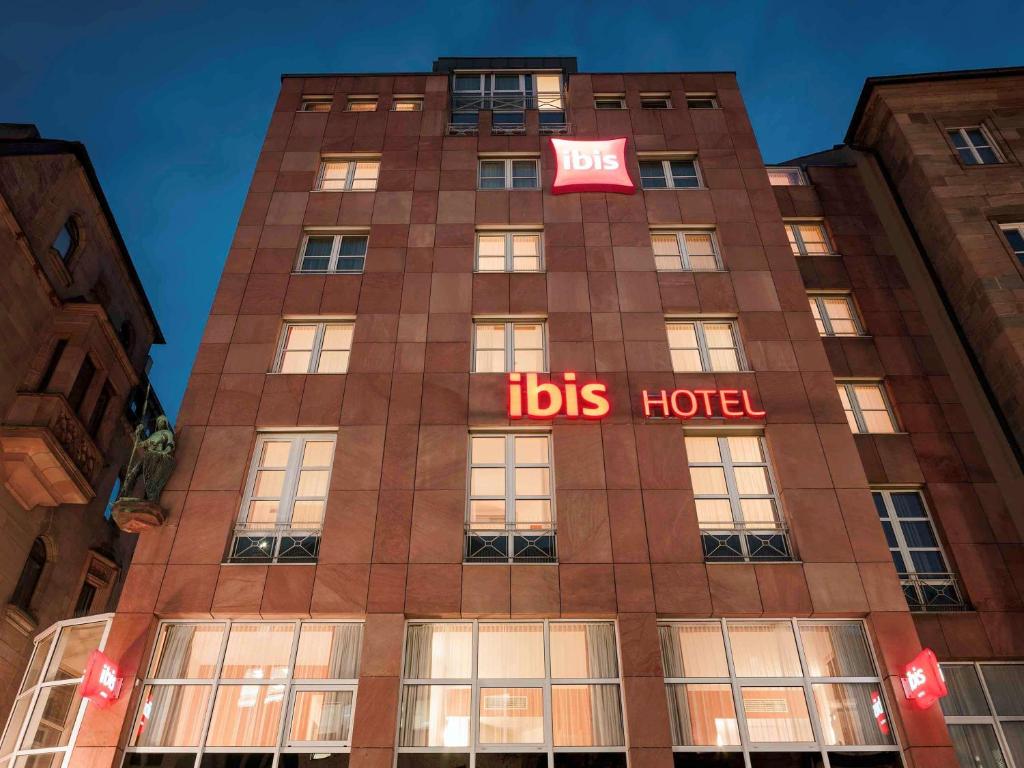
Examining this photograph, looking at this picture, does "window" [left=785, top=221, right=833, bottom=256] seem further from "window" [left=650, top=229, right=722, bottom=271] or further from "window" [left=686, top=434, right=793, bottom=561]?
"window" [left=686, top=434, right=793, bottom=561]

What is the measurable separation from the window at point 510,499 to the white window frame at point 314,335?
16.1ft

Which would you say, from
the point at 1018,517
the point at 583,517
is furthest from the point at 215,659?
the point at 1018,517

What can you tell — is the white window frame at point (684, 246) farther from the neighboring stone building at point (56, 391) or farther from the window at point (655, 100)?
the neighboring stone building at point (56, 391)

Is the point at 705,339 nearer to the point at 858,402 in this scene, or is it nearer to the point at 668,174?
the point at 858,402

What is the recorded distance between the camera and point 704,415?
1777 centimetres

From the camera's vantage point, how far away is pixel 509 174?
2434 centimetres

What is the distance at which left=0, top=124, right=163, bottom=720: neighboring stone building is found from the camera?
76.5ft

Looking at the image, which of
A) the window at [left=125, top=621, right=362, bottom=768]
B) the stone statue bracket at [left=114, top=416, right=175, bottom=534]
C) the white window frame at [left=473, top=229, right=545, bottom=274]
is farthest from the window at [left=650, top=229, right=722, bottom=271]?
the stone statue bracket at [left=114, top=416, right=175, bottom=534]

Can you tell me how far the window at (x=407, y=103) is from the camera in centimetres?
2697

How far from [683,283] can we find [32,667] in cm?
1954

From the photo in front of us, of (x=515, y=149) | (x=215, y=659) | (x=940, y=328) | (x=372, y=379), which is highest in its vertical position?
(x=515, y=149)

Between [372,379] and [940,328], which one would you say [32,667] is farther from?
[940,328]

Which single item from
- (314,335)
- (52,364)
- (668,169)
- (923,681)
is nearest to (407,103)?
(668,169)

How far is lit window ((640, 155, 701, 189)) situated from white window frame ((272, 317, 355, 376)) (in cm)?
1142
